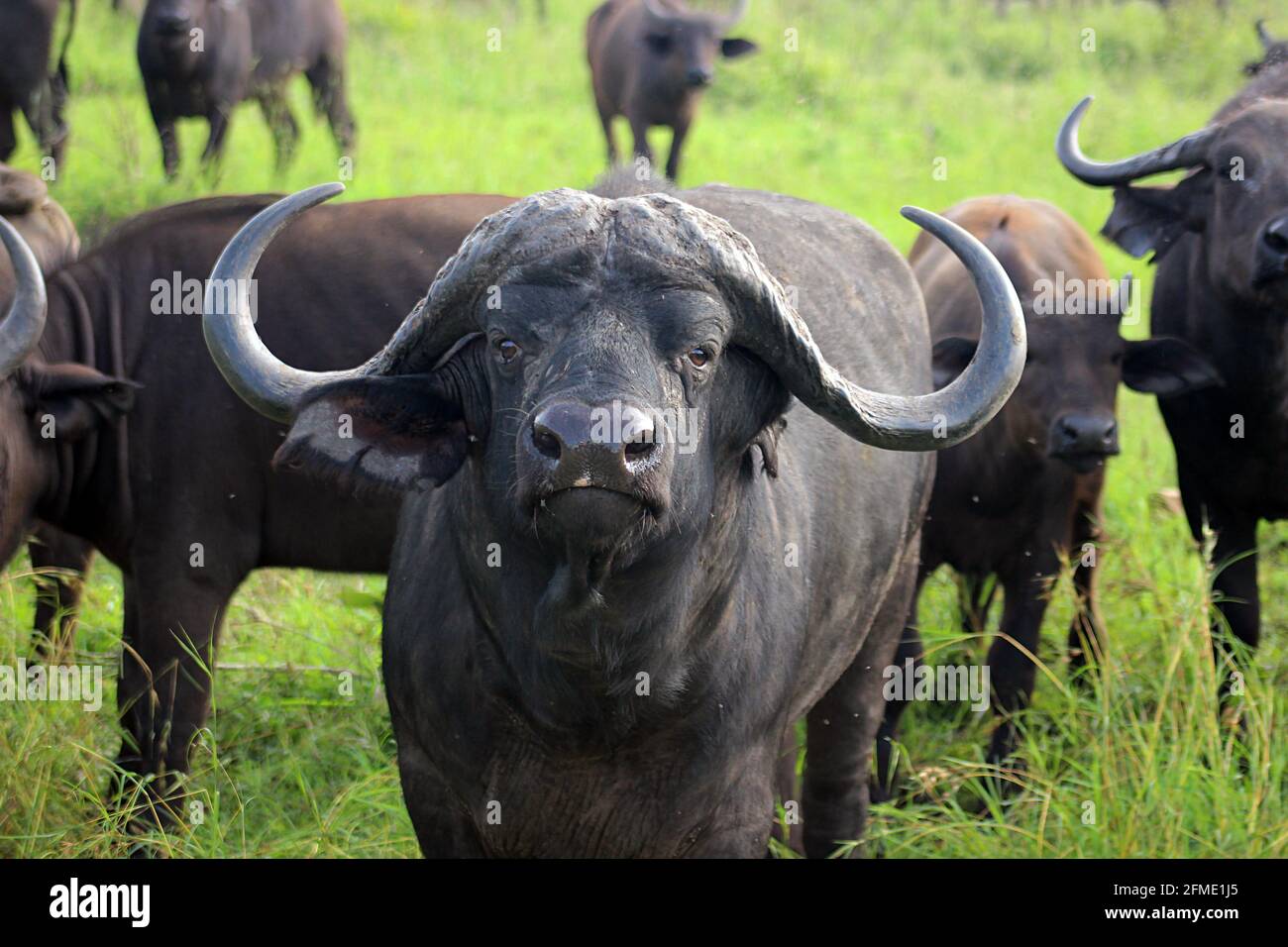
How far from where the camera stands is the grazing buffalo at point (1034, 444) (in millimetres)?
5297

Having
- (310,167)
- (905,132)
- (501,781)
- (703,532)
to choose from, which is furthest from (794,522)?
(905,132)

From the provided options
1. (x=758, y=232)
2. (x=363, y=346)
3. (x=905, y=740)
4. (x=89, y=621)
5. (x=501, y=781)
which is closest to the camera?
(x=501, y=781)

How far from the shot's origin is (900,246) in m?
10.5

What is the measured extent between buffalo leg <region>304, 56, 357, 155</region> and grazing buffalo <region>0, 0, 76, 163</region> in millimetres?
2904

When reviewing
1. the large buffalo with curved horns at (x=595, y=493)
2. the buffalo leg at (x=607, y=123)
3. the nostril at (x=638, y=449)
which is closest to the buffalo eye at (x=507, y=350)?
the large buffalo with curved horns at (x=595, y=493)

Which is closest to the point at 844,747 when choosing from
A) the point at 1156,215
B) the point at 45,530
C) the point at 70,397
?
the point at 1156,215

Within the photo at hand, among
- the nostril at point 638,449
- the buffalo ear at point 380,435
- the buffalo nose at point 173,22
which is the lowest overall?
the nostril at point 638,449

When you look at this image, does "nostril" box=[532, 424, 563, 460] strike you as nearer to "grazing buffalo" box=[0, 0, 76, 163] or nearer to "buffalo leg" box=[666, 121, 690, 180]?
"grazing buffalo" box=[0, 0, 76, 163]

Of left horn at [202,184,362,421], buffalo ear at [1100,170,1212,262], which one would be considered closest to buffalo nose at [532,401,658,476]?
left horn at [202,184,362,421]

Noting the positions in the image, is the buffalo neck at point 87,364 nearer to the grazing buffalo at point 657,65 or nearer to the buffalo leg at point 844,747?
the buffalo leg at point 844,747

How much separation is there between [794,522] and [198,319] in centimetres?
220

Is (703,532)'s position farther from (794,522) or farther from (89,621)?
(89,621)

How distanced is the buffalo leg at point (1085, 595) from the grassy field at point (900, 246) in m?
0.08

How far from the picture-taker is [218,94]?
10016 mm
